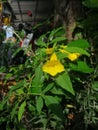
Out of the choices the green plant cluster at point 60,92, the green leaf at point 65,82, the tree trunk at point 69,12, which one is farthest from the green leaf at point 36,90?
the tree trunk at point 69,12

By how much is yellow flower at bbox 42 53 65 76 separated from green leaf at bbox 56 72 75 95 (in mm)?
20

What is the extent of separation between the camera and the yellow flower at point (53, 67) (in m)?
1.06

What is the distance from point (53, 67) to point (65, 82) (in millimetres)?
59

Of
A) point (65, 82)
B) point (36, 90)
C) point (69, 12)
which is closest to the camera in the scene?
point (65, 82)

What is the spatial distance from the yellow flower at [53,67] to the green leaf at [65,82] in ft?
0.06

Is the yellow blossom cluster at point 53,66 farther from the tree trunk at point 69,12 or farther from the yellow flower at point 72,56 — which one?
the tree trunk at point 69,12

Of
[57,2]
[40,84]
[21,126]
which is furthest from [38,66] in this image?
[57,2]

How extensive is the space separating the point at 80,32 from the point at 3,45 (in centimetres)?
116

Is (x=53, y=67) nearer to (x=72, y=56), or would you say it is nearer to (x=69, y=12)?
(x=72, y=56)

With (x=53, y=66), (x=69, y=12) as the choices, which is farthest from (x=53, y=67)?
(x=69, y=12)

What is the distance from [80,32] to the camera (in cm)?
136

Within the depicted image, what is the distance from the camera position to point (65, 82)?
1051 millimetres

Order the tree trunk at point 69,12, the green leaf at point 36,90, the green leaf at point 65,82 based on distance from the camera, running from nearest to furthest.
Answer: the green leaf at point 65,82, the green leaf at point 36,90, the tree trunk at point 69,12

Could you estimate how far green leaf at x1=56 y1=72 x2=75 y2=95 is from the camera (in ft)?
3.42
